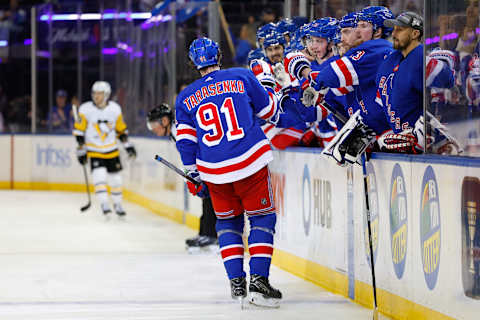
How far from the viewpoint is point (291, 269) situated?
6.12 metres

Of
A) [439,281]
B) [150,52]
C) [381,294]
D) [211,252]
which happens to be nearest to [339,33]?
[381,294]

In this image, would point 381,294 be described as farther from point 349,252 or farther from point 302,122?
point 302,122

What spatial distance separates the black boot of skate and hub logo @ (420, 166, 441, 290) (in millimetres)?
1097

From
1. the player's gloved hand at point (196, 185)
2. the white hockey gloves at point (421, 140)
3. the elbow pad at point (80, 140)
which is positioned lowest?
the player's gloved hand at point (196, 185)

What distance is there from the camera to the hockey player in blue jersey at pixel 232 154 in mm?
4848

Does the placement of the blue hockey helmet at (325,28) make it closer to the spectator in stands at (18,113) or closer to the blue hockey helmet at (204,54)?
the blue hockey helmet at (204,54)

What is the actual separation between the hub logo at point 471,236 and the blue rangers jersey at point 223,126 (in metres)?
1.42

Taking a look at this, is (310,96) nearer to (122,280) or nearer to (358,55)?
(358,55)

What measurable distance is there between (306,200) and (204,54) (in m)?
1.39

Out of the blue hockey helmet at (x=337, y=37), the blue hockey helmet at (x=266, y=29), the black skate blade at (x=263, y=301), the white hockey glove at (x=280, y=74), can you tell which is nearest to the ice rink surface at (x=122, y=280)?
the black skate blade at (x=263, y=301)

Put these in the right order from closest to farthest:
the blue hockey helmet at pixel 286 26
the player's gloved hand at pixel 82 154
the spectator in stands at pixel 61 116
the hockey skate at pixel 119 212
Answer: the blue hockey helmet at pixel 286 26
the hockey skate at pixel 119 212
the player's gloved hand at pixel 82 154
the spectator in stands at pixel 61 116

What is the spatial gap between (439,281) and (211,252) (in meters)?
3.44

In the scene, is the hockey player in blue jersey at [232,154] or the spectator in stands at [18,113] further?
the spectator in stands at [18,113]

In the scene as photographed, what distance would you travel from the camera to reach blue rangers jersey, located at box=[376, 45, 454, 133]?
14.5ft
